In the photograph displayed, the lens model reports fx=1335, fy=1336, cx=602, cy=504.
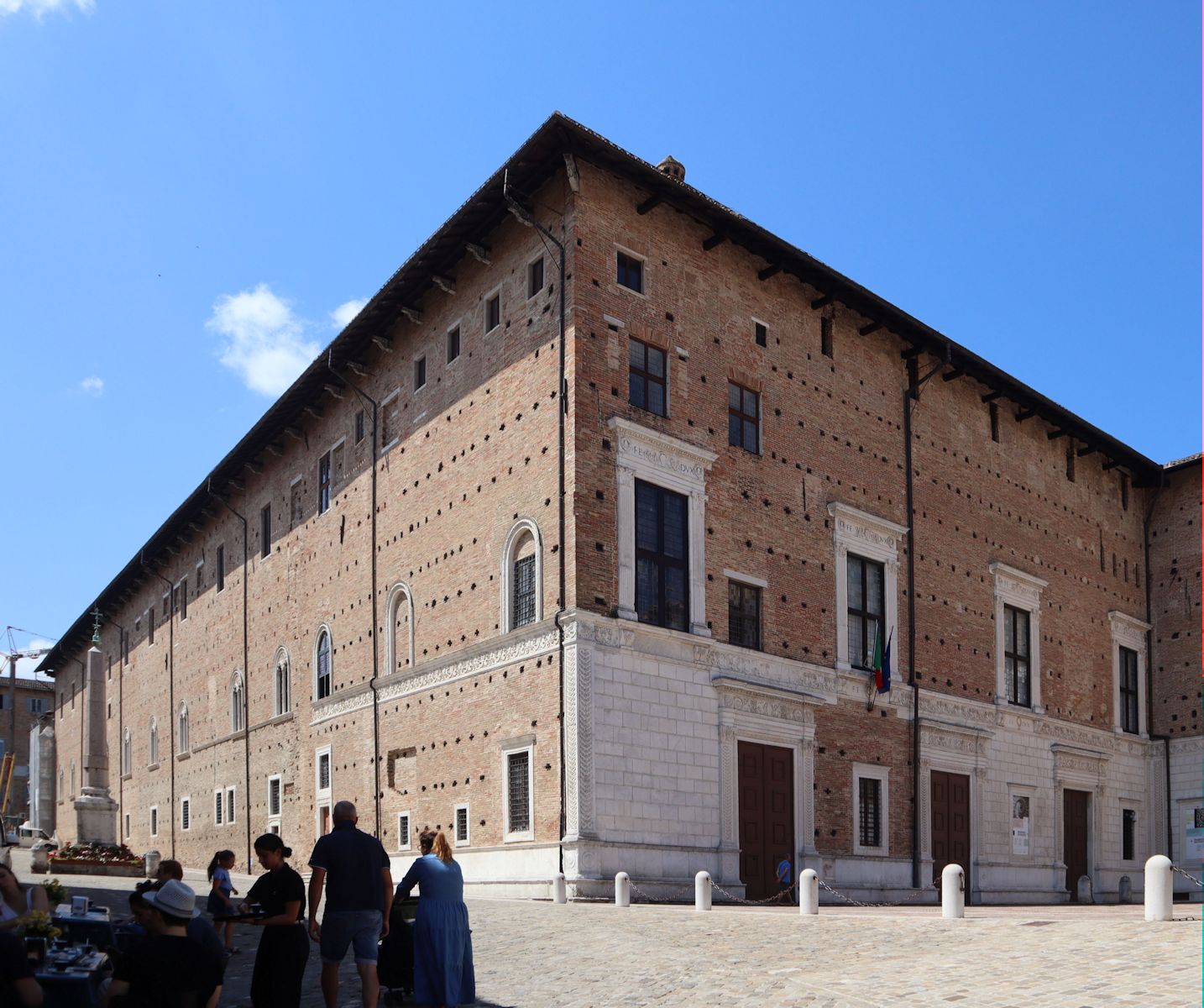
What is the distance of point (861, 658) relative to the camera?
26500 millimetres

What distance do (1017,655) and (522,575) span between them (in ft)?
46.2

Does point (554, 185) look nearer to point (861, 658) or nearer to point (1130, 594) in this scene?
point (861, 658)

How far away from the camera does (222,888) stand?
44.8 feet

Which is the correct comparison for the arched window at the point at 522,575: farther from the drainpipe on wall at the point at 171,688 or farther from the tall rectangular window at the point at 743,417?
the drainpipe on wall at the point at 171,688

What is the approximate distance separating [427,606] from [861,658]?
8.63 meters

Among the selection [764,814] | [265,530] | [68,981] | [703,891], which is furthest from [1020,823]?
[68,981]

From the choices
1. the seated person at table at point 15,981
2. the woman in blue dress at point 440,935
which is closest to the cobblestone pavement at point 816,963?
the woman in blue dress at point 440,935

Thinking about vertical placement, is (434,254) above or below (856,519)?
above

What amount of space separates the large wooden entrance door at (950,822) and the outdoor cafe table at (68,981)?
70.8ft

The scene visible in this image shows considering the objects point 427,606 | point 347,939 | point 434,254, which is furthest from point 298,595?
point 347,939

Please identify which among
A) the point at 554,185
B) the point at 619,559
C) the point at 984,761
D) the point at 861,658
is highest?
the point at 554,185

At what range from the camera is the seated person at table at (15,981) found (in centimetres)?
652

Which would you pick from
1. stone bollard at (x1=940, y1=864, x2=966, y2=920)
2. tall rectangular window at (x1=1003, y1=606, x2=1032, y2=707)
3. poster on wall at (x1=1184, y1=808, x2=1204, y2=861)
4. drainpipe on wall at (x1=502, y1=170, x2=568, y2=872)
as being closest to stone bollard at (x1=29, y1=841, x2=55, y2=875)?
drainpipe on wall at (x1=502, y1=170, x2=568, y2=872)

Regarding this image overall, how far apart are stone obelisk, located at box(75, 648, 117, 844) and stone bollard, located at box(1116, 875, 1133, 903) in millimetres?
25053
